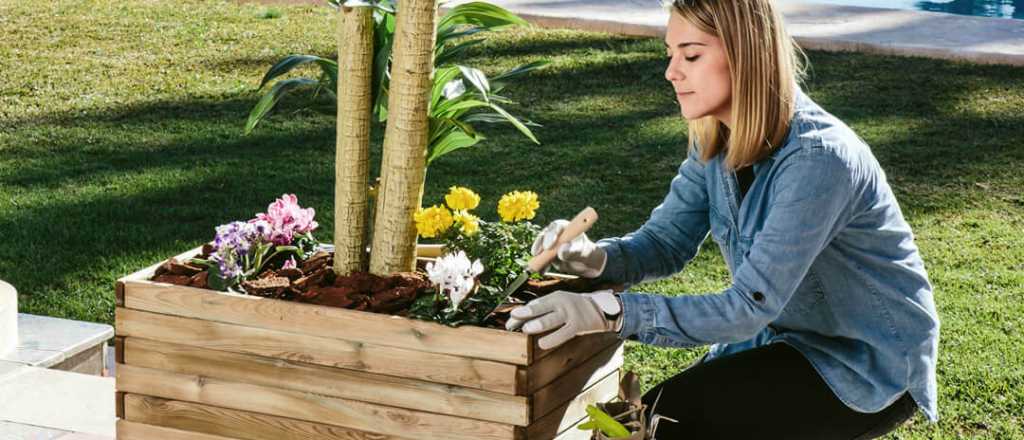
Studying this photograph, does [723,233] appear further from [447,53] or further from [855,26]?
[855,26]

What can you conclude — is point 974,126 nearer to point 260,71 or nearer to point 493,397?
point 260,71

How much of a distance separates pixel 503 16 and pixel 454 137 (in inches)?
9.5

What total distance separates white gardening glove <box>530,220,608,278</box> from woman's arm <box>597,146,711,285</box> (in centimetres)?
4

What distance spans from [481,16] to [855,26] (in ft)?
18.0

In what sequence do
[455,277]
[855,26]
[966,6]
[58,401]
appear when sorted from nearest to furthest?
[455,277]
[58,401]
[855,26]
[966,6]

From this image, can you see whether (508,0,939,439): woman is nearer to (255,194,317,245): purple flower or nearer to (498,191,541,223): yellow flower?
(498,191,541,223): yellow flower

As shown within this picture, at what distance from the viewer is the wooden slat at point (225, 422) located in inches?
91.8

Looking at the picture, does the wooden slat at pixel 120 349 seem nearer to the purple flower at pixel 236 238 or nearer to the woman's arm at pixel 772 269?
the purple flower at pixel 236 238

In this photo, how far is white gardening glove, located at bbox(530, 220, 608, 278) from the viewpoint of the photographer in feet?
7.92

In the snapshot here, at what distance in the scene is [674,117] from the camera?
5984 mm

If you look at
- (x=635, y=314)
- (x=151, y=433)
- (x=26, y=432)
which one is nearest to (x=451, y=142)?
(x=635, y=314)

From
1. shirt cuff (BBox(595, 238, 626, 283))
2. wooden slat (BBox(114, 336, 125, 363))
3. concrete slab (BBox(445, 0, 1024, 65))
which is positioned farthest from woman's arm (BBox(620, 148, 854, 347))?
concrete slab (BBox(445, 0, 1024, 65))

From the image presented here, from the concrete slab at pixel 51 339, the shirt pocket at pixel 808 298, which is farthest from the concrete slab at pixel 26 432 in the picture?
the shirt pocket at pixel 808 298

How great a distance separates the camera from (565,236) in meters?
2.32
